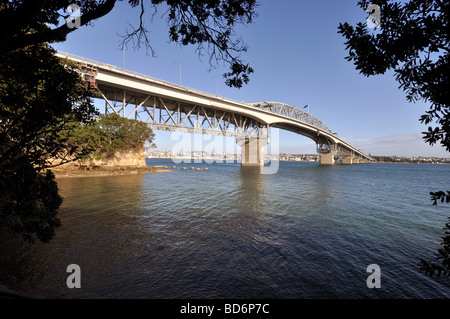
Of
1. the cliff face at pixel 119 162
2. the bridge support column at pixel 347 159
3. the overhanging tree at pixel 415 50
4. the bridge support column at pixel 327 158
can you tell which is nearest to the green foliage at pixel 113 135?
the cliff face at pixel 119 162

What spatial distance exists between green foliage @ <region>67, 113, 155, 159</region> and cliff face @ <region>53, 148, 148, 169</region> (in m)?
0.93

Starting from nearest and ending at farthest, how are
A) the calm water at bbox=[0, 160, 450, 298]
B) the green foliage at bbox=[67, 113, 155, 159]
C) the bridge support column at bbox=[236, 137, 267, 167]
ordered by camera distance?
the calm water at bbox=[0, 160, 450, 298]
the green foliage at bbox=[67, 113, 155, 159]
the bridge support column at bbox=[236, 137, 267, 167]

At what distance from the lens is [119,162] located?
3697 centimetres

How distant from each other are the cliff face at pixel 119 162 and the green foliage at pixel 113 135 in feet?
3.04

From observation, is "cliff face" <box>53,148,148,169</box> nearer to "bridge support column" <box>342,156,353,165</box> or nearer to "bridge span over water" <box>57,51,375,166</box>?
"bridge span over water" <box>57,51,375,166</box>

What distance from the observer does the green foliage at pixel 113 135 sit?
31.6 meters

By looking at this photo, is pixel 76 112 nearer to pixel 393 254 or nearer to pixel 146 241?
pixel 146 241

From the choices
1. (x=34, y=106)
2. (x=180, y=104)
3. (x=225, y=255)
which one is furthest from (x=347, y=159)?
(x=34, y=106)

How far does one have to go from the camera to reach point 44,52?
477 centimetres

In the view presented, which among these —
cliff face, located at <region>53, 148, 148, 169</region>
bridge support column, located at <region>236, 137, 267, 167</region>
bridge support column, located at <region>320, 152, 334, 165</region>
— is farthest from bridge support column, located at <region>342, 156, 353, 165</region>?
cliff face, located at <region>53, 148, 148, 169</region>

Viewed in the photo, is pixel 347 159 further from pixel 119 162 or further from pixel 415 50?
pixel 415 50

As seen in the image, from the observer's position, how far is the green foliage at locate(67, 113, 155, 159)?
3162cm

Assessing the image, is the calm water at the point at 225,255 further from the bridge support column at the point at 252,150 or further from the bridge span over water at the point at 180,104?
the bridge support column at the point at 252,150

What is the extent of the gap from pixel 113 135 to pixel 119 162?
222 inches
